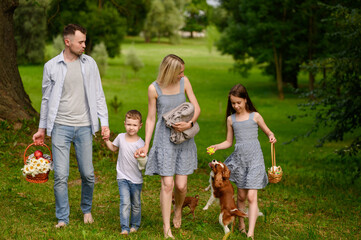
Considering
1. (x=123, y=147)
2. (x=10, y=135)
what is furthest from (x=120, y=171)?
(x=10, y=135)

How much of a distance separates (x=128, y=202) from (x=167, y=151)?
30.0 inches

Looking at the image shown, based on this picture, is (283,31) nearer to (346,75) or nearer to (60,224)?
(346,75)

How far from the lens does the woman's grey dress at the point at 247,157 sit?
19.6 feet

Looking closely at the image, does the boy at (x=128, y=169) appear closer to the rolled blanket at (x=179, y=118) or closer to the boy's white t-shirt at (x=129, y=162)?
the boy's white t-shirt at (x=129, y=162)

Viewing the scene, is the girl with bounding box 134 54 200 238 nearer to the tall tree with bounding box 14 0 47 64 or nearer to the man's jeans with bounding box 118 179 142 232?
the man's jeans with bounding box 118 179 142 232

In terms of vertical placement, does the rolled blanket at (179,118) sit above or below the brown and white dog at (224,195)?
above

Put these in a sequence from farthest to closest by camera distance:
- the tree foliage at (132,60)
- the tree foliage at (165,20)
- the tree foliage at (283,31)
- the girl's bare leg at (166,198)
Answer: the tree foliage at (165,20) → the tree foliage at (132,60) → the tree foliage at (283,31) → the girl's bare leg at (166,198)

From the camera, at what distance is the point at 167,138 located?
19.3 feet

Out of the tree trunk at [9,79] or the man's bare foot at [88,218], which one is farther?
the tree trunk at [9,79]

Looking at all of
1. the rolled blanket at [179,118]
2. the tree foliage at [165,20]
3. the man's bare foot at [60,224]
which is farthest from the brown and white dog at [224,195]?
the tree foliage at [165,20]

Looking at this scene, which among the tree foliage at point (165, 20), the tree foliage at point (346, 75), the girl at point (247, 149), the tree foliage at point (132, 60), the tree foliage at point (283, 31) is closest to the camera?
the girl at point (247, 149)

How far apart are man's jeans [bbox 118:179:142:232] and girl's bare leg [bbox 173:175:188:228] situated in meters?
0.46

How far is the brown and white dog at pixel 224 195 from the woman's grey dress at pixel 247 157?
18cm

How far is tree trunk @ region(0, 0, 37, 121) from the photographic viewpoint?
1066 centimetres
